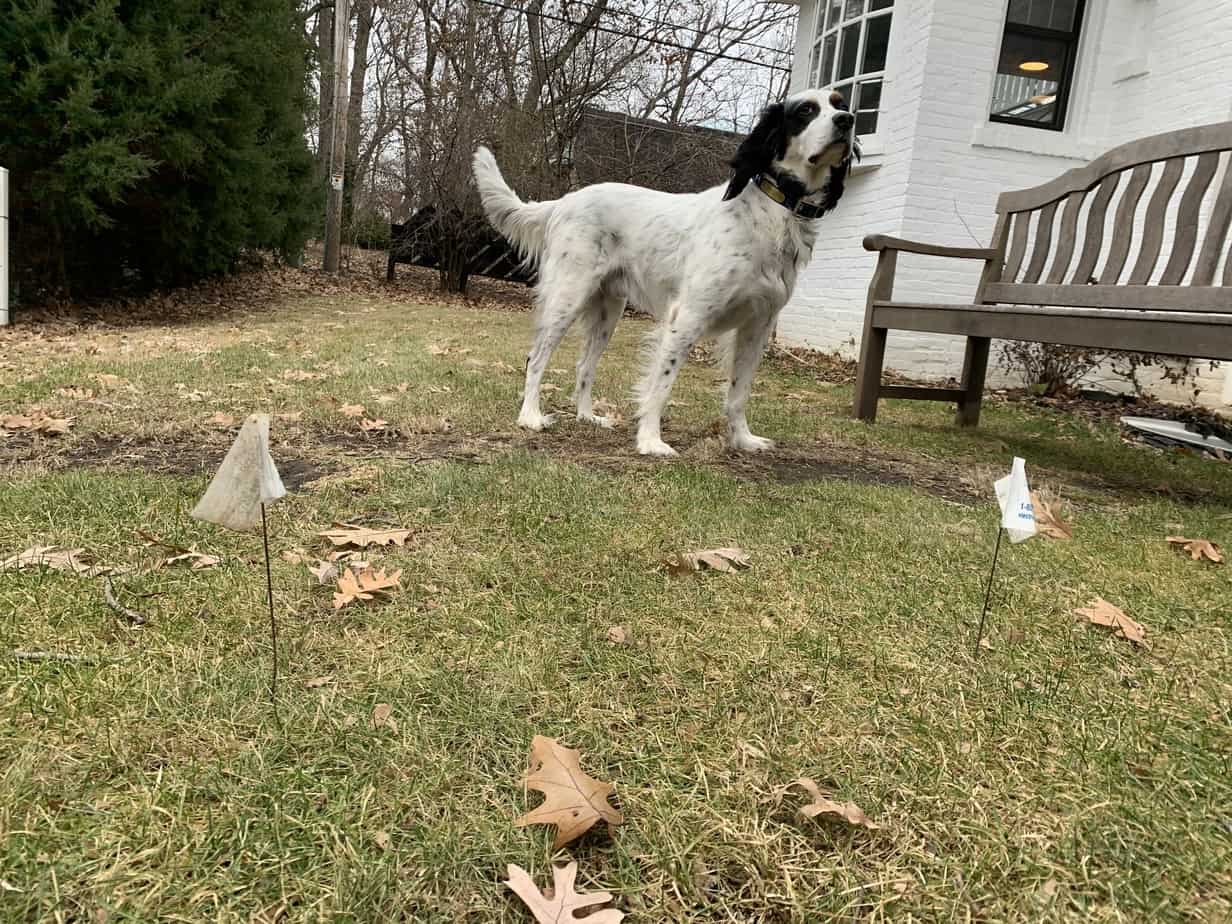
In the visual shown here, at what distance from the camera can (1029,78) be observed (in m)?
7.46

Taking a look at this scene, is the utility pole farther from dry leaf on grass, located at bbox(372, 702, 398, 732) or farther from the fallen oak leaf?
dry leaf on grass, located at bbox(372, 702, 398, 732)

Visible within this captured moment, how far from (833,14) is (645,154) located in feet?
21.5

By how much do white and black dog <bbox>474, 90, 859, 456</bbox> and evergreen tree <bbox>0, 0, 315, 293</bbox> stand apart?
469 cm

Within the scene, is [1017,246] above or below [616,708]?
above

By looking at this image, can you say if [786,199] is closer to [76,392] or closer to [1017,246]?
[1017,246]

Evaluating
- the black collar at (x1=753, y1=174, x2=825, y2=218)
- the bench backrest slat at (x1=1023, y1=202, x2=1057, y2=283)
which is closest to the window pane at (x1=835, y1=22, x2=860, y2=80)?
the bench backrest slat at (x1=1023, y1=202, x2=1057, y2=283)

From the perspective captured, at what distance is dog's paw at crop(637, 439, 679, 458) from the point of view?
3.51m

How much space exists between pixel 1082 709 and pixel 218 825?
4.84 feet

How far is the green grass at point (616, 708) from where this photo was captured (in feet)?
3.33

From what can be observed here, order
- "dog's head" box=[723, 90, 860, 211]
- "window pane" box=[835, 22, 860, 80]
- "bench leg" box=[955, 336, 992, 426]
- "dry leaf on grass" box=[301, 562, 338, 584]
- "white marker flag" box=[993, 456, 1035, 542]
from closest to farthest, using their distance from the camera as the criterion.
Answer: "white marker flag" box=[993, 456, 1035, 542] → "dry leaf on grass" box=[301, 562, 338, 584] → "dog's head" box=[723, 90, 860, 211] → "bench leg" box=[955, 336, 992, 426] → "window pane" box=[835, 22, 860, 80]

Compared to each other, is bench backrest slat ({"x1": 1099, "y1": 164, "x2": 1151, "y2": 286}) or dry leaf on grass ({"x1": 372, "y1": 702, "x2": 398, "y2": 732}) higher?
bench backrest slat ({"x1": 1099, "y1": 164, "x2": 1151, "y2": 286})

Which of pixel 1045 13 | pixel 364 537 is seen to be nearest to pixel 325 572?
pixel 364 537

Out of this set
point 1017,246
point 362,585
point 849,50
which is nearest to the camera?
point 362,585

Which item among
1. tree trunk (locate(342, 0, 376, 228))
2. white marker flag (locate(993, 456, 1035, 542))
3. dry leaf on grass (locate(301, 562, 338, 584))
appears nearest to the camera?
white marker flag (locate(993, 456, 1035, 542))
